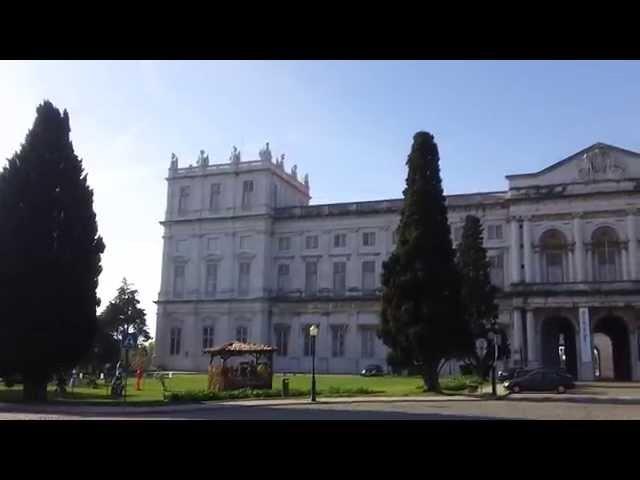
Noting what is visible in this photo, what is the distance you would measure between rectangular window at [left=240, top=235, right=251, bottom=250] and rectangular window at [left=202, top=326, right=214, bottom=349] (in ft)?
32.2

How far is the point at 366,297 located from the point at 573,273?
20.4 meters

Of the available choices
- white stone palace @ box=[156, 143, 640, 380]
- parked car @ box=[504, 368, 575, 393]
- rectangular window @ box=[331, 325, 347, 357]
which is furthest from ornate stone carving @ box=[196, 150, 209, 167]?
parked car @ box=[504, 368, 575, 393]

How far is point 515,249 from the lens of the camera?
202 ft

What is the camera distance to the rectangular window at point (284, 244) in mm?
72000

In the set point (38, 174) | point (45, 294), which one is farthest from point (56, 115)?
point (45, 294)

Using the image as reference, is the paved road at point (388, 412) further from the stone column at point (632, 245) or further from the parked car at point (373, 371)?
the stone column at point (632, 245)

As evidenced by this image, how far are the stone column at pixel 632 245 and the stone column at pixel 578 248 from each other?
3992 mm

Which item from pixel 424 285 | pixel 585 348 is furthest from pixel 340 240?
pixel 424 285

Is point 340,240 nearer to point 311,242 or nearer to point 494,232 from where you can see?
point 311,242

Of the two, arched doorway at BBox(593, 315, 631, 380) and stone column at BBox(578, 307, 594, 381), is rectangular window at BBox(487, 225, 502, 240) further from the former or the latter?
arched doorway at BBox(593, 315, 631, 380)

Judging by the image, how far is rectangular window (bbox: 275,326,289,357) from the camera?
229 ft

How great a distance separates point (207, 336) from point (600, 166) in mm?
44466

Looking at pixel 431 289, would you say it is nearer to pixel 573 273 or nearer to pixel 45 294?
pixel 45 294
